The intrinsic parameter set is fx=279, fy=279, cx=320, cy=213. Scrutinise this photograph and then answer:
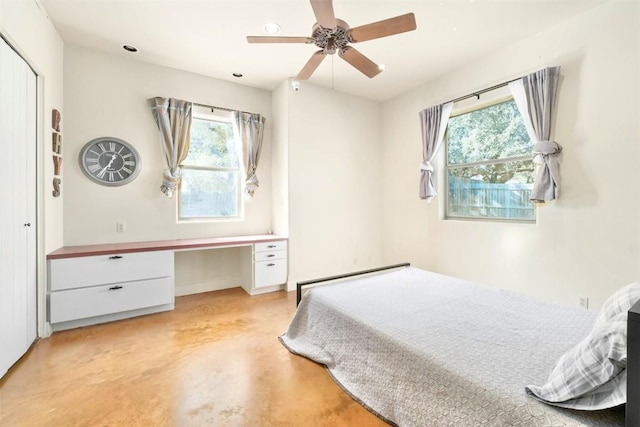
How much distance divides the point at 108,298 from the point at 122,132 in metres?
1.94

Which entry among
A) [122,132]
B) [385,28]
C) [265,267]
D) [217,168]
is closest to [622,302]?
[385,28]

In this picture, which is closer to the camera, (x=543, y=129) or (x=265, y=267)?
(x=543, y=129)

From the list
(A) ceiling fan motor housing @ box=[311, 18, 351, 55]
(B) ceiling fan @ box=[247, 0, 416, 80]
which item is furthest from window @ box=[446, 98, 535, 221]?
(A) ceiling fan motor housing @ box=[311, 18, 351, 55]

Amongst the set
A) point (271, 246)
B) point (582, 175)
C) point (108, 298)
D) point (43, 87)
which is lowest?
point (108, 298)

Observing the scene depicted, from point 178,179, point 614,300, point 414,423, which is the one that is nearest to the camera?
point 614,300

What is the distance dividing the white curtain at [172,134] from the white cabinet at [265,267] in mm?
1323

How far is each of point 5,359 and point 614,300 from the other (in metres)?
3.58

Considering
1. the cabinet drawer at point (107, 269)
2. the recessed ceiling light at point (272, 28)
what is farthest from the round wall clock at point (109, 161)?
the recessed ceiling light at point (272, 28)

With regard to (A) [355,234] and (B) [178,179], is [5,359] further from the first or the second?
(A) [355,234]

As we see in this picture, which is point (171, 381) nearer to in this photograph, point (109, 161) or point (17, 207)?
point (17, 207)

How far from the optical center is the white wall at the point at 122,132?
3135mm

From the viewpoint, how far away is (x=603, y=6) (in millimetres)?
2424

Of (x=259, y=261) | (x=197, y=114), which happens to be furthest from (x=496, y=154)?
(x=197, y=114)

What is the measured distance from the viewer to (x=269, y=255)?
3.78 m
